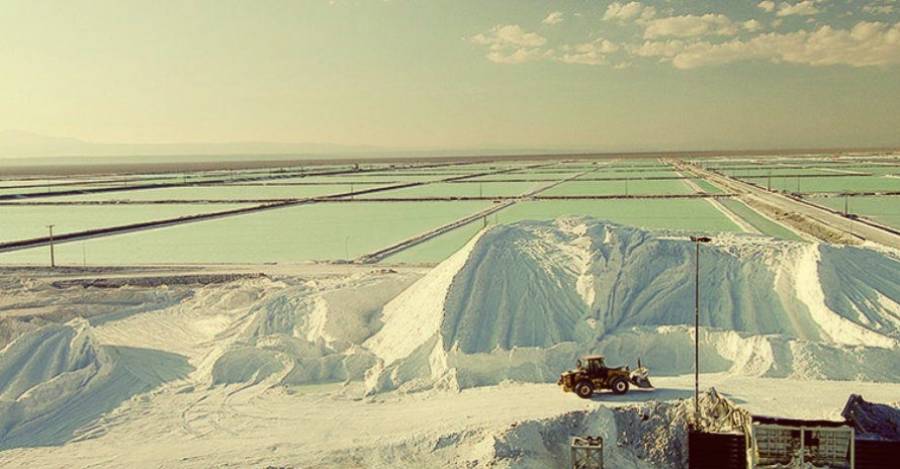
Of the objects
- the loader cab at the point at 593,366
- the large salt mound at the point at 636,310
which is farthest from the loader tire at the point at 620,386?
the large salt mound at the point at 636,310

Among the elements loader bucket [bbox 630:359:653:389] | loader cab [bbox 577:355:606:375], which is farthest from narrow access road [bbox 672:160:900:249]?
loader cab [bbox 577:355:606:375]

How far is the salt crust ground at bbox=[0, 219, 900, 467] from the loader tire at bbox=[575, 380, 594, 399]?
0.18 meters

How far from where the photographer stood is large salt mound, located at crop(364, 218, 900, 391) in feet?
40.1

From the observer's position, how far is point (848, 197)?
4141 cm

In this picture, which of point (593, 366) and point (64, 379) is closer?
point (593, 366)

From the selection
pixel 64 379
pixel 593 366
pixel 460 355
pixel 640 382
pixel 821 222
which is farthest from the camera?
pixel 821 222

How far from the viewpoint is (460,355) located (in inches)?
488

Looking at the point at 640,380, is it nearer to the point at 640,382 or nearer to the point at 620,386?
the point at 640,382

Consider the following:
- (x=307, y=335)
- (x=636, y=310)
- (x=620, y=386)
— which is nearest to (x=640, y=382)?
(x=620, y=386)

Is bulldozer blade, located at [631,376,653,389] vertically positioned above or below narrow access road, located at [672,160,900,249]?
below

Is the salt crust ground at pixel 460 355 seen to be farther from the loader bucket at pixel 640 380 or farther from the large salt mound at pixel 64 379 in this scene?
the loader bucket at pixel 640 380

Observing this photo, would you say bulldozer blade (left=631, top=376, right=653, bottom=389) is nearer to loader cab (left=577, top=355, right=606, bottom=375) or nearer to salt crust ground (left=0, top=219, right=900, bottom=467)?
salt crust ground (left=0, top=219, right=900, bottom=467)

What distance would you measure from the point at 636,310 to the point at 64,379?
1078 cm

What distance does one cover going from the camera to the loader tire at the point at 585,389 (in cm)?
1076
